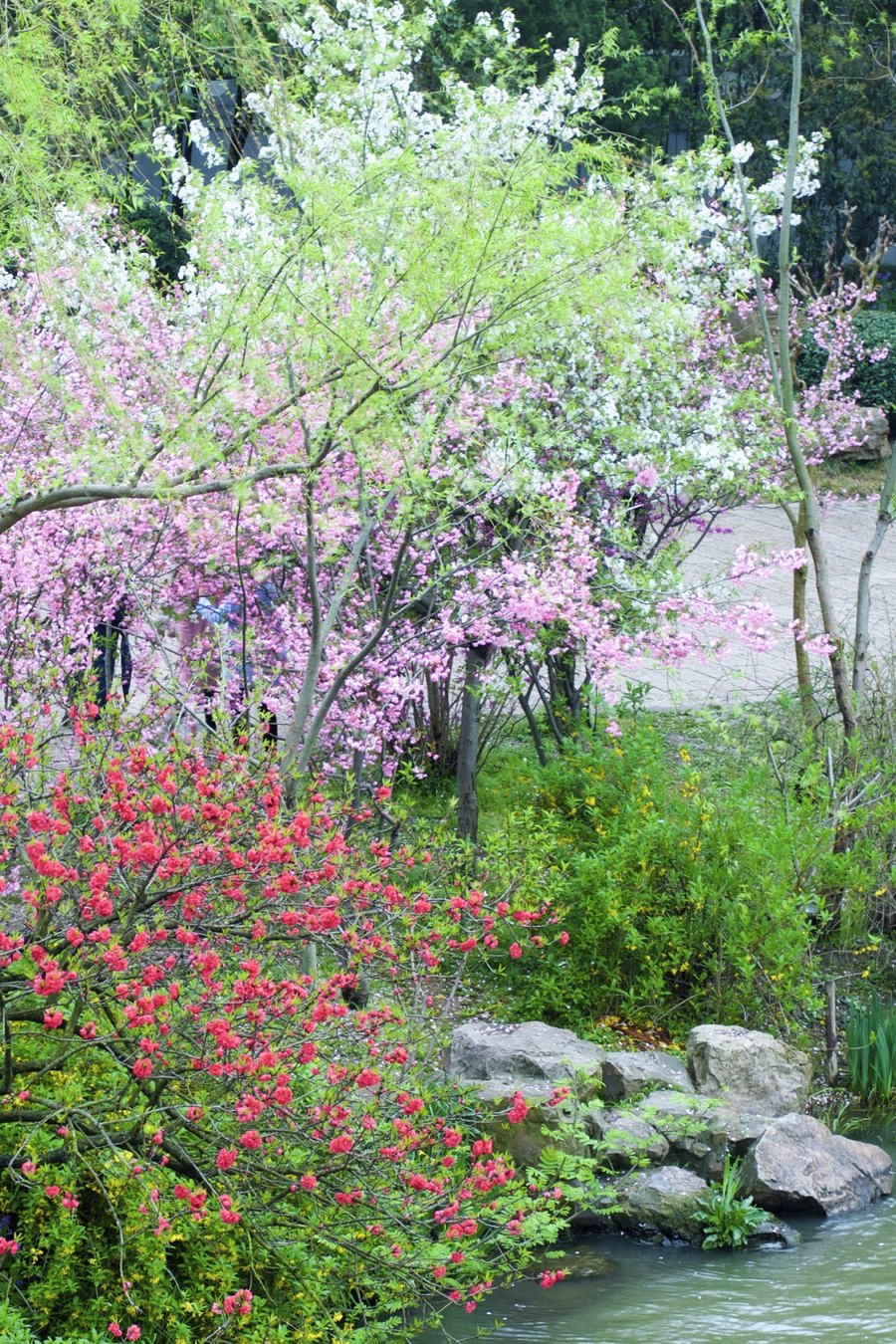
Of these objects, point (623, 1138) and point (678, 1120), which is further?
point (678, 1120)

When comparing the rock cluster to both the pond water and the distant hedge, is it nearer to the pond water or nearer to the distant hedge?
the pond water

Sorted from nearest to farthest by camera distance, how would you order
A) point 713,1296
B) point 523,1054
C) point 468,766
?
point 713,1296 < point 523,1054 < point 468,766

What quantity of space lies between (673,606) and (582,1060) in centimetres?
243

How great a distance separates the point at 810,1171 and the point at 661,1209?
66 centimetres

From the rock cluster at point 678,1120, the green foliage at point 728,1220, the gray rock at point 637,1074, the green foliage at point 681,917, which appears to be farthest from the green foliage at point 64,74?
the green foliage at point 728,1220

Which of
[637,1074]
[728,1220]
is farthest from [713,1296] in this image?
[637,1074]

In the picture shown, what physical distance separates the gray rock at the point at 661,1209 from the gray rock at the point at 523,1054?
475 millimetres

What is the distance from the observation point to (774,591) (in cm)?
1678

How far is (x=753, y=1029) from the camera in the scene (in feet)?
24.0

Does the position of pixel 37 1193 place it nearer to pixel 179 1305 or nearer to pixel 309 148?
pixel 179 1305

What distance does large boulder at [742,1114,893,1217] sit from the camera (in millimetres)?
6301

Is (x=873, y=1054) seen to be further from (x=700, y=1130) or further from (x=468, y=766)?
(x=468, y=766)

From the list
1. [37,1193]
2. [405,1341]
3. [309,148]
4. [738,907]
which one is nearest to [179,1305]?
[37,1193]

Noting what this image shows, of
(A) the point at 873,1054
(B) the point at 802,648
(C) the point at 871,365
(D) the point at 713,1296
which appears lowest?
(D) the point at 713,1296
